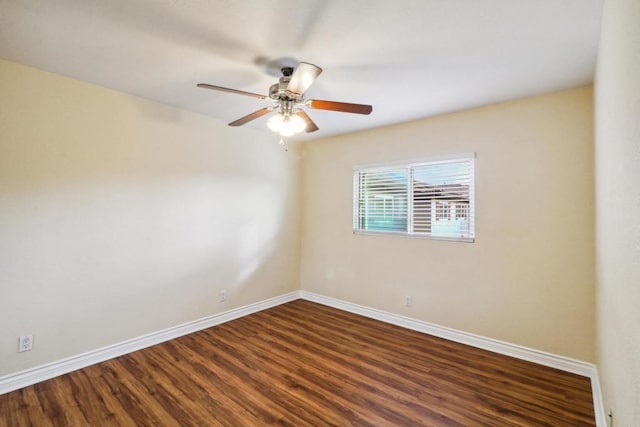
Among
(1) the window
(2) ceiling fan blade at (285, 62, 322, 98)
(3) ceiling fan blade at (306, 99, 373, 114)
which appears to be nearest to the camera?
(2) ceiling fan blade at (285, 62, 322, 98)

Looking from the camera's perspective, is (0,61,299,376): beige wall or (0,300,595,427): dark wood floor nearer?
(0,300,595,427): dark wood floor

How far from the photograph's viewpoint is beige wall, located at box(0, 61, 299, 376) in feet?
7.35

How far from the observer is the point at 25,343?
7.45 ft

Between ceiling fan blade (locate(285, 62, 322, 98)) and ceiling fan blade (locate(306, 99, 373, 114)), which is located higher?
ceiling fan blade (locate(285, 62, 322, 98))

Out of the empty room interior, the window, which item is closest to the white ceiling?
the empty room interior

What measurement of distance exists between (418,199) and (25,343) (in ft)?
12.6

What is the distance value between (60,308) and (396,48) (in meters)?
3.31

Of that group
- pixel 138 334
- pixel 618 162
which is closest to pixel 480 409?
pixel 618 162

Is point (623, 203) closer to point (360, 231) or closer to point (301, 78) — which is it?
point (301, 78)

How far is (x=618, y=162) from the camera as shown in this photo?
1280 millimetres

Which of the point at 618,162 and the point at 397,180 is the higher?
the point at 397,180

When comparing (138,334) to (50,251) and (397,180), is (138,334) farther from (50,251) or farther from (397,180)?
(397,180)

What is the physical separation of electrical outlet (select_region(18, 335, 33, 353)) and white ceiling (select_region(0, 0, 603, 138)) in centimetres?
211

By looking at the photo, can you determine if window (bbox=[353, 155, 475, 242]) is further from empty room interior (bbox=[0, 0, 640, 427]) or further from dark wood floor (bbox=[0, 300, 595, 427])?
dark wood floor (bbox=[0, 300, 595, 427])
